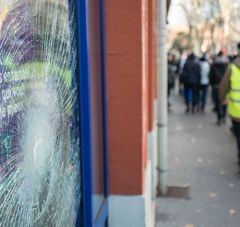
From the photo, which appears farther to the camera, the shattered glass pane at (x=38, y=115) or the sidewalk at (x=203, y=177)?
the sidewalk at (x=203, y=177)

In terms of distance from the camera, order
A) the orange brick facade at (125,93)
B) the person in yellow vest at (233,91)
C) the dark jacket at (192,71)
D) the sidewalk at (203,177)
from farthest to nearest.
→ the dark jacket at (192,71)
the person in yellow vest at (233,91)
the sidewalk at (203,177)
the orange brick facade at (125,93)

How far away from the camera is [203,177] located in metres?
8.10

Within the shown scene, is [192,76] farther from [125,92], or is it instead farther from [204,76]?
[125,92]

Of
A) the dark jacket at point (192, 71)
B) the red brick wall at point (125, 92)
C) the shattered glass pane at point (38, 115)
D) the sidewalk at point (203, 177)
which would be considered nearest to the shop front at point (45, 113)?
the shattered glass pane at point (38, 115)

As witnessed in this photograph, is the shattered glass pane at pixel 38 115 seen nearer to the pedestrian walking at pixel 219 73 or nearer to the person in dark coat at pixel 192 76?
the pedestrian walking at pixel 219 73

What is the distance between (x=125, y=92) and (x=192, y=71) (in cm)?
1146

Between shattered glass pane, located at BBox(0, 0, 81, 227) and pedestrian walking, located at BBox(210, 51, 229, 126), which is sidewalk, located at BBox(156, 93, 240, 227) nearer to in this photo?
pedestrian walking, located at BBox(210, 51, 229, 126)

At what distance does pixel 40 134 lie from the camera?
213 centimetres

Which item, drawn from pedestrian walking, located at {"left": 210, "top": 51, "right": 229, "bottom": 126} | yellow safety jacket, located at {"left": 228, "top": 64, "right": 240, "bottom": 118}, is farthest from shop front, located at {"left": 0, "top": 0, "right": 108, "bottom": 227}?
pedestrian walking, located at {"left": 210, "top": 51, "right": 229, "bottom": 126}

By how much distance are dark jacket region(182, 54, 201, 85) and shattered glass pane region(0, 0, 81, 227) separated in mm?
12566

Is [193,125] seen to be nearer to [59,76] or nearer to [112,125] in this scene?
[112,125]

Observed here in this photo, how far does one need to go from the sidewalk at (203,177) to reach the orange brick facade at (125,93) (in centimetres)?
204

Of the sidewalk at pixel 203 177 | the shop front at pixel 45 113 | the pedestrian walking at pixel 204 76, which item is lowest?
the sidewalk at pixel 203 177

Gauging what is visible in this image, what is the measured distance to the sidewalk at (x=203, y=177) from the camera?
611 centimetres
